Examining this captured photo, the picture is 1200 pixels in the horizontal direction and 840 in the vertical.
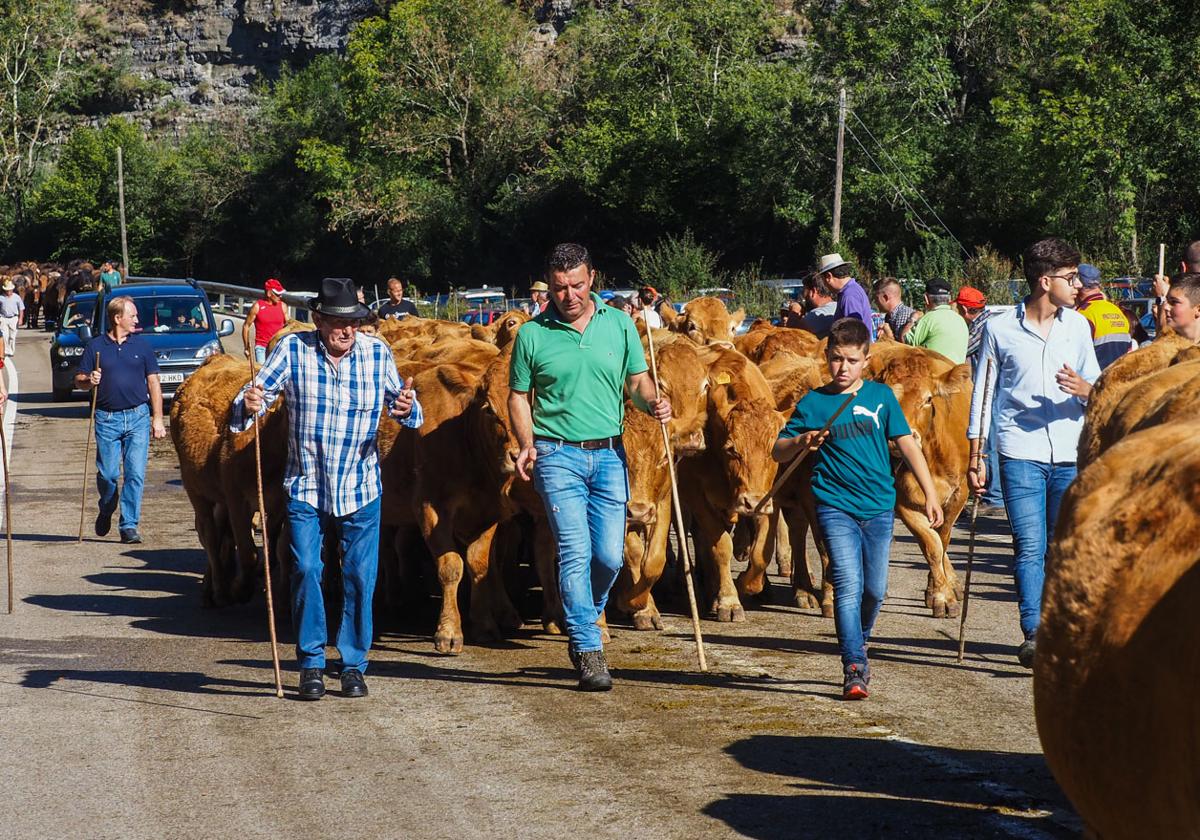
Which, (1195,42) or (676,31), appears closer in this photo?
(1195,42)

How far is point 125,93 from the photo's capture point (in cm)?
10575

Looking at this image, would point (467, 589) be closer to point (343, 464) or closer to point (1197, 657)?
point (343, 464)

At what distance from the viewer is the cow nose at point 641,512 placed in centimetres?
938

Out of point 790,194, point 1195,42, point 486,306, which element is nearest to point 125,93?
point 790,194

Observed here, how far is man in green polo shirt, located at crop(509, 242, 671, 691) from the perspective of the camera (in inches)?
323

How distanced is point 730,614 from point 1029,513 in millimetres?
2416

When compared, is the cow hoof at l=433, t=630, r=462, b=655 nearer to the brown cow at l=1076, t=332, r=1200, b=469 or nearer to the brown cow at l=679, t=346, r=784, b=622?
the brown cow at l=679, t=346, r=784, b=622

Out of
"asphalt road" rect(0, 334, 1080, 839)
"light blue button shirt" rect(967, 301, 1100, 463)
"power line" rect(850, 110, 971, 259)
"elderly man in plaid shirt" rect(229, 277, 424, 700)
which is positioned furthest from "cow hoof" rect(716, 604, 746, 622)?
"power line" rect(850, 110, 971, 259)

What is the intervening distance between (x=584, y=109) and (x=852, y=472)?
64.3 m

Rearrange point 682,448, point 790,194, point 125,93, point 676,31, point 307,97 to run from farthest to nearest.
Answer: point 125,93 < point 307,97 < point 676,31 < point 790,194 < point 682,448

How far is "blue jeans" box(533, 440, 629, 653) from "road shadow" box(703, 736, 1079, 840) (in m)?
1.36

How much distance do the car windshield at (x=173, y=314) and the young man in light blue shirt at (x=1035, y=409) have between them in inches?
781

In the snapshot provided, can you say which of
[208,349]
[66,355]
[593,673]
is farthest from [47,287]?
[593,673]

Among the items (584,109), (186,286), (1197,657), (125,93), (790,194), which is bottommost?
(1197,657)
